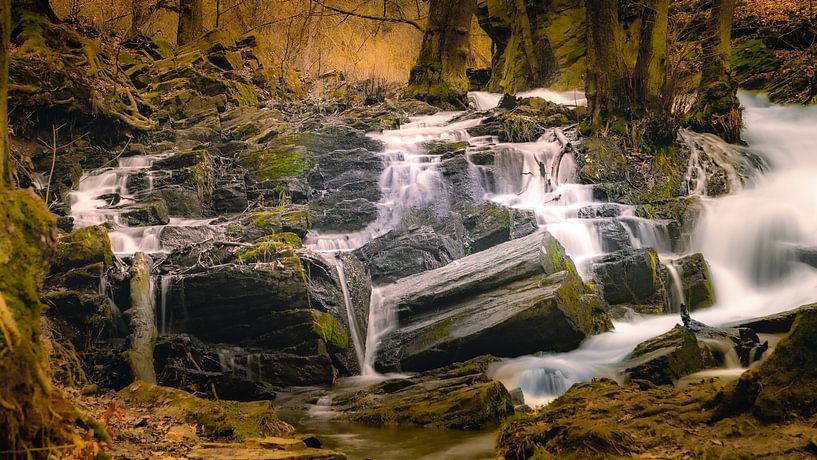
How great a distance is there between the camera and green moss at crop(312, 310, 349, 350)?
9.12 meters

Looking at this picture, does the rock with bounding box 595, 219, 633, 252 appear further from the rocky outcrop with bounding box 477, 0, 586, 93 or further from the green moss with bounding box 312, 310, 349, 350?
the rocky outcrop with bounding box 477, 0, 586, 93

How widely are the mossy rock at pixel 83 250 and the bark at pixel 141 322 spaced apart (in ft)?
1.50

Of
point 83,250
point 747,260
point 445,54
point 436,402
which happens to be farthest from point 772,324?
point 445,54

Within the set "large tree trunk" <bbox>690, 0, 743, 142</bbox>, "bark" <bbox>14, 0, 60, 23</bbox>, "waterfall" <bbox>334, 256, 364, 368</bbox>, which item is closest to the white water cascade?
"large tree trunk" <bbox>690, 0, 743, 142</bbox>

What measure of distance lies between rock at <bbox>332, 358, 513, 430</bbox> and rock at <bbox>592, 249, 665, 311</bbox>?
3.60 meters

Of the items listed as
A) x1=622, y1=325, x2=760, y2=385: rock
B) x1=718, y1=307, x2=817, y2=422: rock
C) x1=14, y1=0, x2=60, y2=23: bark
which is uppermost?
x1=14, y1=0, x2=60, y2=23: bark

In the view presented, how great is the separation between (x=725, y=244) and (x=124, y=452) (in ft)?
35.9

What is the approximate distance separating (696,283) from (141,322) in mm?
8603

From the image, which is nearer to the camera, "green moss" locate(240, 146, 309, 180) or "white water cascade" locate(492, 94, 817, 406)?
"white water cascade" locate(492, 94, 817, 406)

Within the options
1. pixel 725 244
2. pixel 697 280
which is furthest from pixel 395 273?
pixel 725 244

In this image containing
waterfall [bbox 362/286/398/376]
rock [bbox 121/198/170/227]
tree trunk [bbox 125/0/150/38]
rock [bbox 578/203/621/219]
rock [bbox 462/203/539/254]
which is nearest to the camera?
waterfall [bbox 362/286/398/376]

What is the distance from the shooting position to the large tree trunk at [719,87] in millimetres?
15773

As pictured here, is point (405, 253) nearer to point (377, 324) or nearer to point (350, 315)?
point (377, 324)

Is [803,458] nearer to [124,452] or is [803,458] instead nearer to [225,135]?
[124,452]
